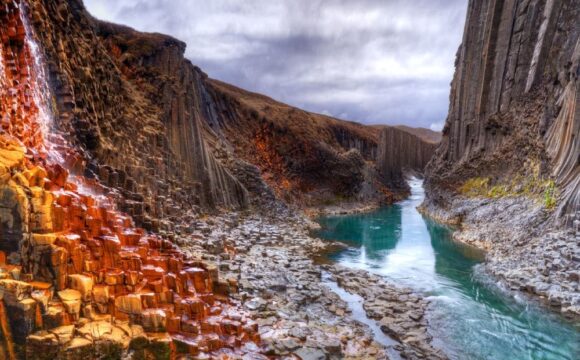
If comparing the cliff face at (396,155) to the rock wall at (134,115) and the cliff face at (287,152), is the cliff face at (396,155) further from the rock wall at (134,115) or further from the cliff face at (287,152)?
the rock wall at (134,115)

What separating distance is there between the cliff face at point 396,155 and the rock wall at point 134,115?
49.0 metres

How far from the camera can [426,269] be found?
74.8ft

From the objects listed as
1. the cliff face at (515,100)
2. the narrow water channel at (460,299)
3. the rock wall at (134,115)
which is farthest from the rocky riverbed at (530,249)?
the rock wall at (134,115)

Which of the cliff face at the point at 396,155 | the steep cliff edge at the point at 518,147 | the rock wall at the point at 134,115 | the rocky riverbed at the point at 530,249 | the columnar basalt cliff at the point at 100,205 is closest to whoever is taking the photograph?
the columnar basalt cliff at the point at 100,205

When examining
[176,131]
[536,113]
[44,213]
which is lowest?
[44,213]

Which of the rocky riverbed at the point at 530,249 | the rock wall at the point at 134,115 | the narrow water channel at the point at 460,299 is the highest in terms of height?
the rock wall at the point at 134,115

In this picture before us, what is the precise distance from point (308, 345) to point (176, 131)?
1949cm

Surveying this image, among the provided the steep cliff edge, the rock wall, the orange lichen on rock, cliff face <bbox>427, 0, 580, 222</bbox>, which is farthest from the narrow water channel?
the rock wall

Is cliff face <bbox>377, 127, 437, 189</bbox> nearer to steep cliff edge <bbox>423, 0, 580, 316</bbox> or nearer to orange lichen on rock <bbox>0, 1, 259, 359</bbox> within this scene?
steep cliff edge <bbox>423, 0, 580, 316</bbox>

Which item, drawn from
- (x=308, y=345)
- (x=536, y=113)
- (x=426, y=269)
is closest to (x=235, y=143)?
(x=426, y=269)

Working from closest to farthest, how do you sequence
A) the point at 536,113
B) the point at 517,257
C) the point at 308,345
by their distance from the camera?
the point at 308,345 → the point at 517,257 → the point at 536,113

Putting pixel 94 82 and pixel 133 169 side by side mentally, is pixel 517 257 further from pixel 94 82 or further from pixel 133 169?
pixel 94 82

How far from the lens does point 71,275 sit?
9.18 metres

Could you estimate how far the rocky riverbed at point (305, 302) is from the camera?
1175cm
